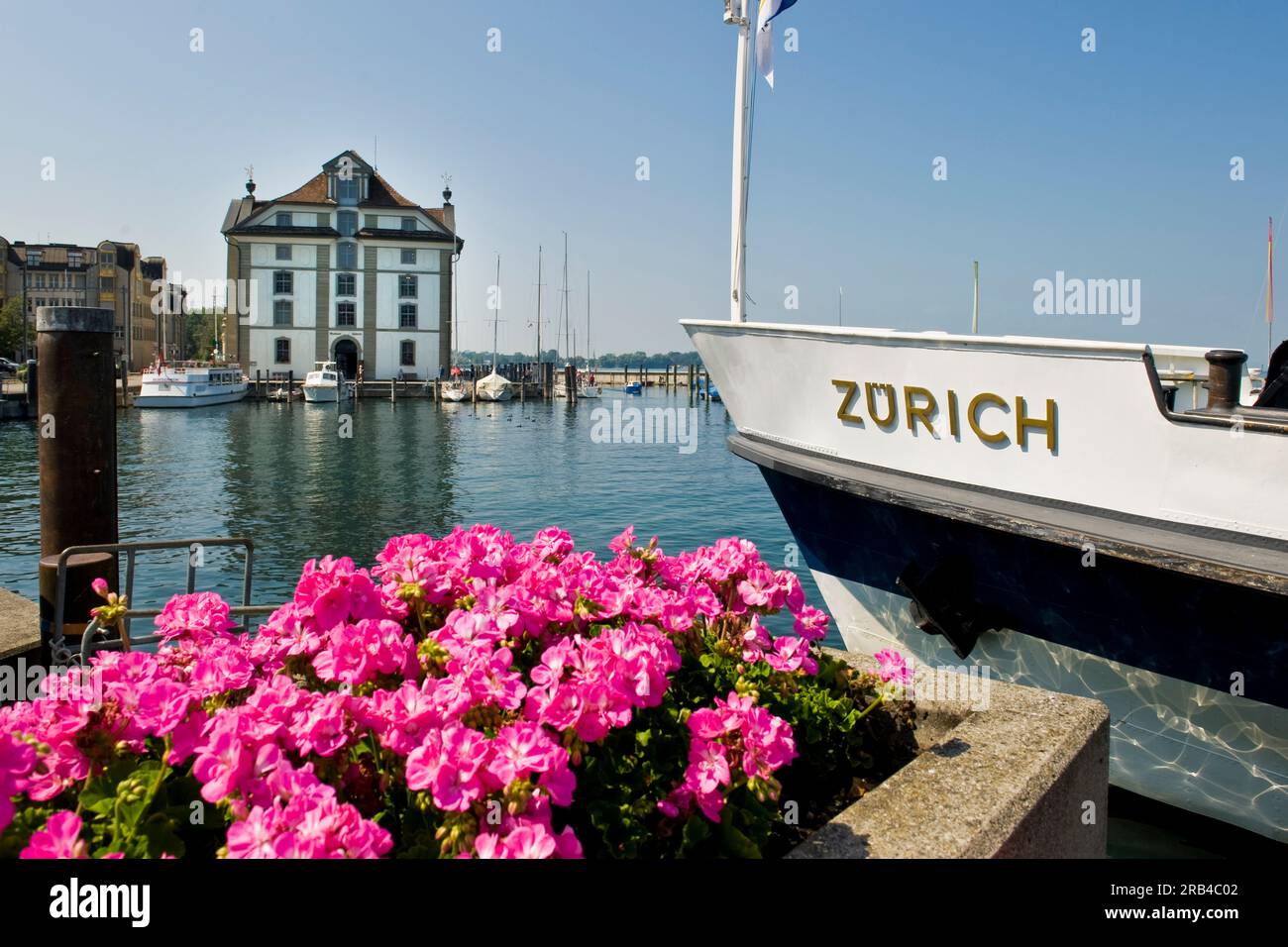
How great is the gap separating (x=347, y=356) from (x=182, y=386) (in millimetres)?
14106

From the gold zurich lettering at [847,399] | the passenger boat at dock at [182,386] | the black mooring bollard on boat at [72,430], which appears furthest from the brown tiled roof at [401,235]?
the gold zurich lettering at [847,399]

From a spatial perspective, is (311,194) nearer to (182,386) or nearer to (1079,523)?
(182,386)

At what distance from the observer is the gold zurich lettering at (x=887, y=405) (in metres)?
5.88

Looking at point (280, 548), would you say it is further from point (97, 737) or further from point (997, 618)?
point (97, 737)

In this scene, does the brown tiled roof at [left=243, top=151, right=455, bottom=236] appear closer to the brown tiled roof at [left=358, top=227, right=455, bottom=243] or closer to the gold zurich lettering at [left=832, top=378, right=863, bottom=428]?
the brown tiled roof at [left=358, top=227, right=455, bottom=243]

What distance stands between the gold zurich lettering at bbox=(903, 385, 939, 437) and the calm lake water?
6143 mm

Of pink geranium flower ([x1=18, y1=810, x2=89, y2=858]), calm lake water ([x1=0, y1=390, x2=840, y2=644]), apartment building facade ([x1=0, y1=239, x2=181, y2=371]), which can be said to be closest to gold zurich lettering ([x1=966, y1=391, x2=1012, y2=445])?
pink geranium flower ([x1=18, y1=810, x2=89, y2=858])

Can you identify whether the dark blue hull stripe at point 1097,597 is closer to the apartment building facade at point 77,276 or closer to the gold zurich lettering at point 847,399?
the gold zurich lettering at point 847,399

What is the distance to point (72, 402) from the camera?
5578 millimetres

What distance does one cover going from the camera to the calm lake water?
16.4 metres

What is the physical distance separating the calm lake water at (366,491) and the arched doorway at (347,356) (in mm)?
19961
